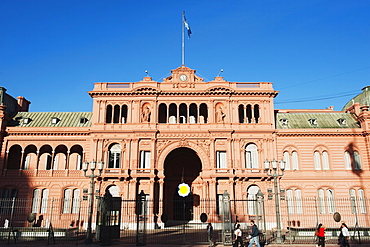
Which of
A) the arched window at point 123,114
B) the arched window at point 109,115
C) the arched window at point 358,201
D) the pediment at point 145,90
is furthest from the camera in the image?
the arched window at point 123,114

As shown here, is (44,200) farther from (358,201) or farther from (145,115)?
(358,201)

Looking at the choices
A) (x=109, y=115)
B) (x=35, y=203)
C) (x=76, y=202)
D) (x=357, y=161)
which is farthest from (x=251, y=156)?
(x=35, y=203)

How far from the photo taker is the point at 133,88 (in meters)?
42.9

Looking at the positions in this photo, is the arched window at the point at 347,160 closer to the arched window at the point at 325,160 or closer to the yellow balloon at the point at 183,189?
the arched window at the point at 325,160

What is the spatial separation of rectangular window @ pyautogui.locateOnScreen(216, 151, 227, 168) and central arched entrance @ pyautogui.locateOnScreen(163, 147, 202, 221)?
478 centimetres

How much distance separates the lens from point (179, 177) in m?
46.4

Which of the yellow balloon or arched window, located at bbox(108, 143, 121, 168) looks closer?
arched window, located at bbox(108, 143, 121, 168)

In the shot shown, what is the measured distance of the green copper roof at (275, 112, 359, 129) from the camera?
4466 centimetres

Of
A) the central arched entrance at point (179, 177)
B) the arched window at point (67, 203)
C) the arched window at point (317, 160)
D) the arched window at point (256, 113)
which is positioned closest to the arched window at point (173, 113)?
the central arched entrance at point (179, 177)

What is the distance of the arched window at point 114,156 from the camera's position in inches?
1615

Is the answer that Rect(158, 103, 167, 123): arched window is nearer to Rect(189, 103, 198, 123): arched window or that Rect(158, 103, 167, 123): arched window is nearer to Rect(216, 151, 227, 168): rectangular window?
Rect(189, 103, 198, 123): arched window

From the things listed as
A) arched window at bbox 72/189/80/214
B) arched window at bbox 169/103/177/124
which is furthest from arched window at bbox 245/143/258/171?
arched window at bbox 72/189/80/214

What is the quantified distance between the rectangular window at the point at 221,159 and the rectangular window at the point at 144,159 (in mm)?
8977

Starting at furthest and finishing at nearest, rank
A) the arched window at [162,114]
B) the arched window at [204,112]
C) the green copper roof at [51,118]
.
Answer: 1. the green copper roof at [51,118]
2. the arched window at [162,114]
3. the arched window at [204,112]
